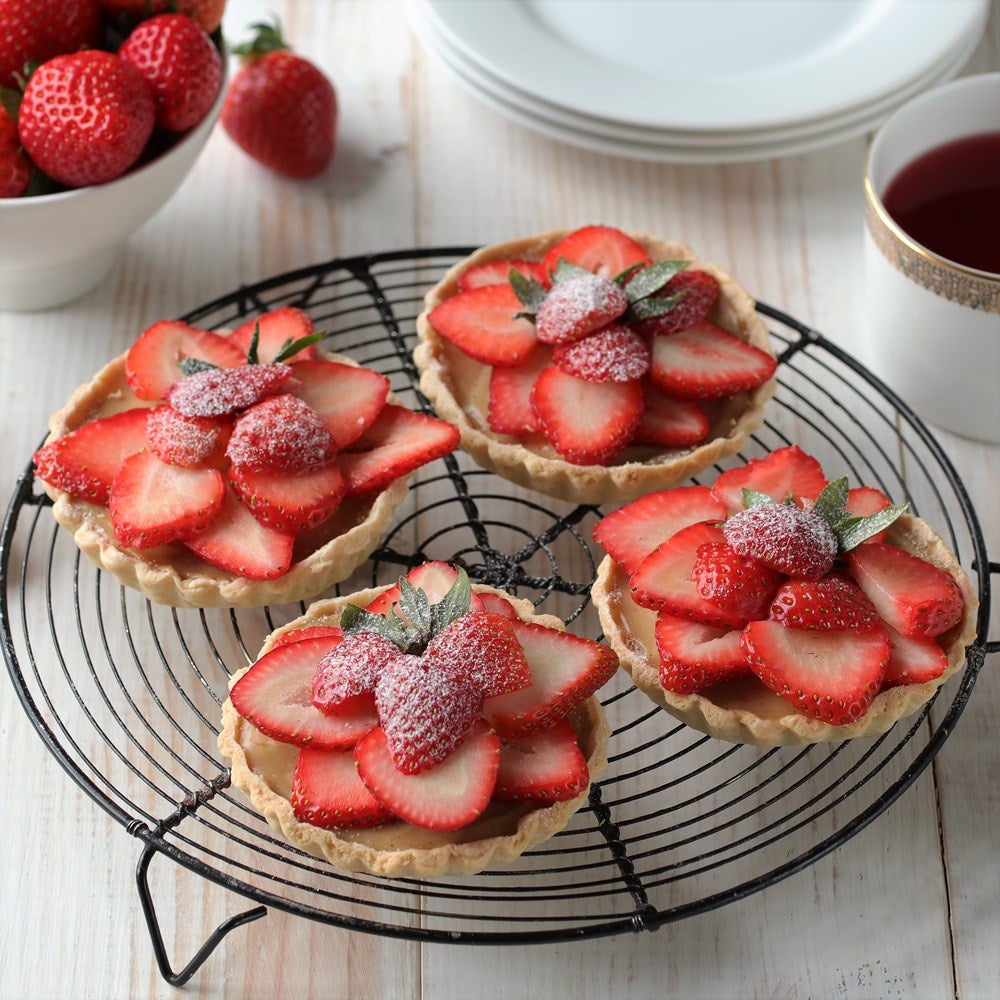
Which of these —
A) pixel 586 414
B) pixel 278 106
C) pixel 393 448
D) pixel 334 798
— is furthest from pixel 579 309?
pixel 278 106

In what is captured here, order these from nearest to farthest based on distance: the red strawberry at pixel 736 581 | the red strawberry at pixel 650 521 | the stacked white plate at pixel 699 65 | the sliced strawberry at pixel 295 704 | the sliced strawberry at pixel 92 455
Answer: the sliced strawberry at pixel 295 704 → the red strawberry at pixel 736 581 → the red strawberry at pixel 650 521 → the sliced strawberry at pixel 92 455 → the stacked white plate at pixel 699 65

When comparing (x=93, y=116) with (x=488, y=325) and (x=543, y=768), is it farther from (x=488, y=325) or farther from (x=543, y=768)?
(x=543, y=768)

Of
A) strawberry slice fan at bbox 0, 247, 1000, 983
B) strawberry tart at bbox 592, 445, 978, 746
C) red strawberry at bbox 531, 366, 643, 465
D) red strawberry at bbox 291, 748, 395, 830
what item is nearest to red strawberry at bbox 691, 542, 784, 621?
strawberry tart at bbox 592, 445, 978, 746

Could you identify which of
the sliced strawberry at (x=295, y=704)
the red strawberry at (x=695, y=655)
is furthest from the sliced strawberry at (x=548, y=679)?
the sliced strawberry at (x=295, y=704)

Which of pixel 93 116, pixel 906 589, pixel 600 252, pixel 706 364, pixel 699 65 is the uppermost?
pixel 93 116

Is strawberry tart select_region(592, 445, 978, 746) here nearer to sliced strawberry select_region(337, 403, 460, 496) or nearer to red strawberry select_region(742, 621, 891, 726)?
red strawberry select_region(742, 621, 891, 726)

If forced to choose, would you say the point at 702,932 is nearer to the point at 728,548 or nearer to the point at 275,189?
the point at 728,548

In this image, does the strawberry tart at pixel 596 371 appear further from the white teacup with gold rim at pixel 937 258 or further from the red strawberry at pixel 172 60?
the red strawberry at pixel 172 60
